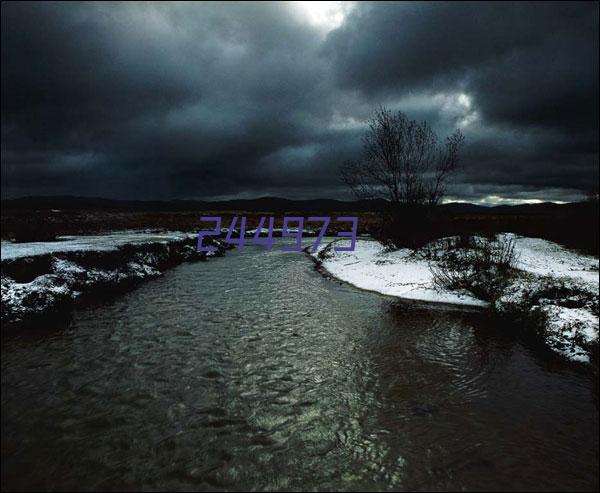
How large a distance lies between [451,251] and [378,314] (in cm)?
866

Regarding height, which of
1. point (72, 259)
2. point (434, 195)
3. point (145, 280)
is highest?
point (434, 195)

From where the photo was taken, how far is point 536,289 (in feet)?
39.1

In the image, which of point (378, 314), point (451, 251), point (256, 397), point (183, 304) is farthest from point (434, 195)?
point (256, 397)

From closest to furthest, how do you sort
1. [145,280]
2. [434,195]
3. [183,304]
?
[183,304]
[145,280]
[434,195]

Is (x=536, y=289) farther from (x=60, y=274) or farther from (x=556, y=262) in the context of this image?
(x=60, y=274)

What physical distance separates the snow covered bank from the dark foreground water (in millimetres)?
2057

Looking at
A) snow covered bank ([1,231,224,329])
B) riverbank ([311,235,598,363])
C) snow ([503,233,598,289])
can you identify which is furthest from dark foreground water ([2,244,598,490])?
snow ([503,233,598,289])

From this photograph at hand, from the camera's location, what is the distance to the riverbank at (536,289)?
933 centimetres

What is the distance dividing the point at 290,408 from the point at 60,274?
13.3 metres

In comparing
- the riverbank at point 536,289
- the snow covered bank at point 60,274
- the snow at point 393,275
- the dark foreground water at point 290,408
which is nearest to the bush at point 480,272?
the riverbank at point 536,289

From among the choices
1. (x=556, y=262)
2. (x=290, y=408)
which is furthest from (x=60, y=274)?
(x=556, y=262)

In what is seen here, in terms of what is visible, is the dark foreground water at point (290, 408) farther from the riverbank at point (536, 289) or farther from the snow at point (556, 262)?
the snow at point (556, 262)

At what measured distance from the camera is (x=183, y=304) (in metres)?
13.7

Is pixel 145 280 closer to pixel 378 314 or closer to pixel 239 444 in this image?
pixel 378 314
